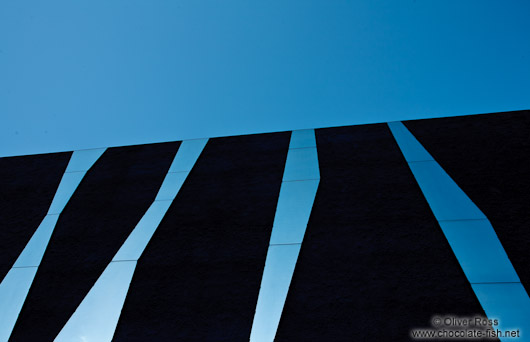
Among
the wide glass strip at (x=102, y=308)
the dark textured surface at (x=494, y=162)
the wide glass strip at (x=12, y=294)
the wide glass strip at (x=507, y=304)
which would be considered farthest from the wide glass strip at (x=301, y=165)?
the wide glass strip at (x=12, y=294)

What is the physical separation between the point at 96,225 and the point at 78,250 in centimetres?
37

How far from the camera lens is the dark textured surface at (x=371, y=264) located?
10.7 ft

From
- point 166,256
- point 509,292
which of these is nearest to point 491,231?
point 509,292

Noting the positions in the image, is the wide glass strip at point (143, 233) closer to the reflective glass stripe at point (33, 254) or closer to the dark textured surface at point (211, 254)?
the dark textured surface at point (211, 254)

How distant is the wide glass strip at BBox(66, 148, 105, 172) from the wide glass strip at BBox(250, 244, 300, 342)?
306 centimetres

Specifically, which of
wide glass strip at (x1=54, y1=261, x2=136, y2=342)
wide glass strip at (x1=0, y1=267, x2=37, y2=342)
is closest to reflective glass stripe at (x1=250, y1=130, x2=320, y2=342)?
wide glass strip at (x1=54, y1=261, x2=136, y2=342)

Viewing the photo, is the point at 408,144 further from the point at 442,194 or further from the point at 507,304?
the point at 507,304

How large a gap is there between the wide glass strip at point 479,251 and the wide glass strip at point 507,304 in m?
0.08

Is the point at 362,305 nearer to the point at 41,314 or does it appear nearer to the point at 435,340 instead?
the point at 435,340

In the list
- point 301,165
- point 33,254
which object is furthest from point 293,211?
point 33,254

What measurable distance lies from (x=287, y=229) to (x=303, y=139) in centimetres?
171

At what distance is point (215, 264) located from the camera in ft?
13.1

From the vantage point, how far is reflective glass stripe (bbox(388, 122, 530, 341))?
10.5 ft

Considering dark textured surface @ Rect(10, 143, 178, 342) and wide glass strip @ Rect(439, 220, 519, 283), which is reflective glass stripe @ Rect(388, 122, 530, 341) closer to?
wide glass strip @ Rect(439, 220, 519, 283)
